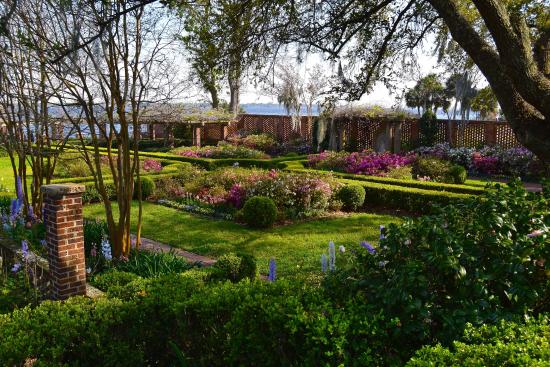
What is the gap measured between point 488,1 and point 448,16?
45 centimetres

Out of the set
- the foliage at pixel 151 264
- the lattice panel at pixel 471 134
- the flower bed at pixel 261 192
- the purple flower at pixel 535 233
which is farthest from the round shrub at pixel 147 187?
the lattice panel at pixel 471 134

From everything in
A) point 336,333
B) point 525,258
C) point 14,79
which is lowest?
point 336,333

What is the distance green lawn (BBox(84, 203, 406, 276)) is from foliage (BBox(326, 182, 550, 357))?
3.35 meters

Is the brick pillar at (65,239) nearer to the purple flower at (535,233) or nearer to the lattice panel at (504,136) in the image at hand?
the purple flower at (535,233)

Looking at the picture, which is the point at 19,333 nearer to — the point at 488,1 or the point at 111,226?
the point at 111,226

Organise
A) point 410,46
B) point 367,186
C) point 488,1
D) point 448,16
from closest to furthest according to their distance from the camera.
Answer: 1. point 488,1
2. point 448,16
3. point 410,46
4. point 367,186

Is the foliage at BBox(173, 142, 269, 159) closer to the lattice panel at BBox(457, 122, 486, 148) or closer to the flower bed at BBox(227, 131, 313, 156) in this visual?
the flower bed at BBox(227, 131, 313, 156)

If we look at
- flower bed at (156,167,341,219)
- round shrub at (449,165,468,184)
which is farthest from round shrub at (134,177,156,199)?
round shrub at (449,165,468,184)

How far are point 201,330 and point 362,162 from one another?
12241mm

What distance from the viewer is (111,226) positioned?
6.39m

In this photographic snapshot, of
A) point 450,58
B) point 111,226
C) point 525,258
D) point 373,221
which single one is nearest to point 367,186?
point 373,221

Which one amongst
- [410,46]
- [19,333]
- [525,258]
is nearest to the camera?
[525,258]

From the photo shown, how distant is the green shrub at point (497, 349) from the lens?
2266 millimetres

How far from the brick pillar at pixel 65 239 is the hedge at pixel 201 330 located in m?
1.14
